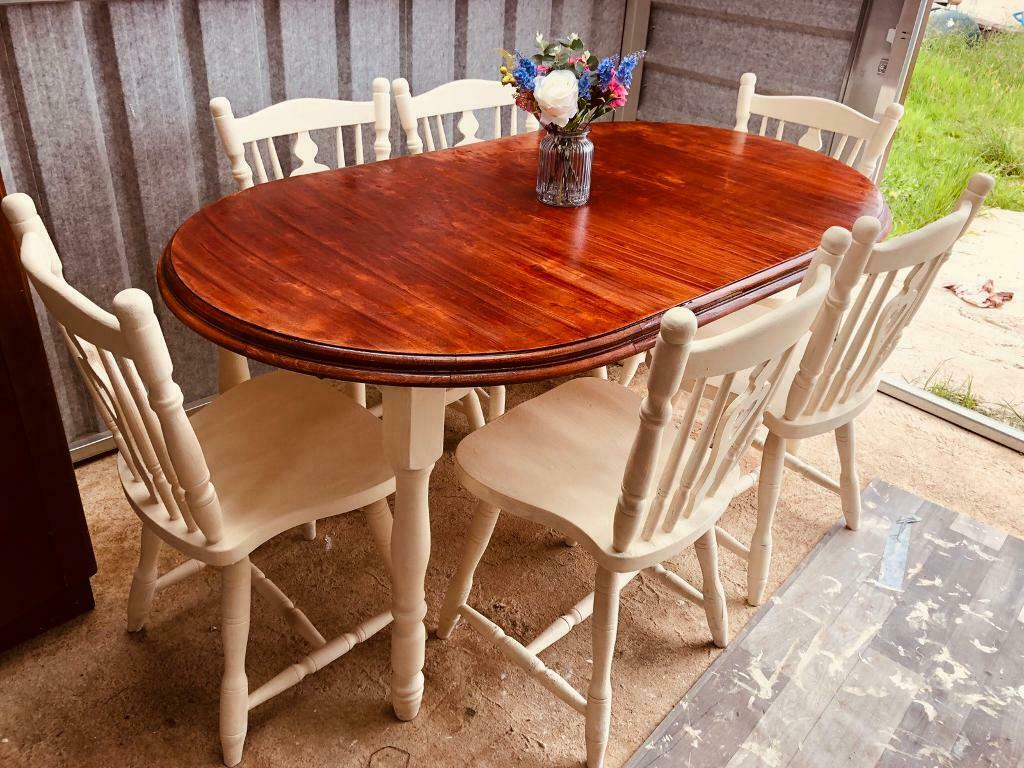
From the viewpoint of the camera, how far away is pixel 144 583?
5.57 ft

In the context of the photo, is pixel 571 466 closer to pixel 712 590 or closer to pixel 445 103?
pixel 712 590

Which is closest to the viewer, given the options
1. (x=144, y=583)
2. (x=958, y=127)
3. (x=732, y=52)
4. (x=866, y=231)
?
(x=866, y=231)

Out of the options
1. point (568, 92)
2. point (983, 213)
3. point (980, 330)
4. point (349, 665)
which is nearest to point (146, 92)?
point (568, 92)

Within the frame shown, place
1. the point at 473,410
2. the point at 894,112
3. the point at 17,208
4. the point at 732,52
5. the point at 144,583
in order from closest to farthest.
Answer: the point at 17,208 → the point at 144,583 → the point at 894,112 → the point at 473,410 → the point at 732,52

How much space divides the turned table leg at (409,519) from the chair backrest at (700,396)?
33cm

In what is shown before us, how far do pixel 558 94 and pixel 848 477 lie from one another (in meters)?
1.21

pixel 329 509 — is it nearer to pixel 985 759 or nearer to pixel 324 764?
pixel 324 764

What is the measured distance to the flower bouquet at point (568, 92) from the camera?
1.60 meters

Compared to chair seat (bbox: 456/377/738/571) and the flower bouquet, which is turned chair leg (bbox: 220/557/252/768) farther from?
the flower bouquet

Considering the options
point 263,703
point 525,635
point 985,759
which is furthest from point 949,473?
point 263,703

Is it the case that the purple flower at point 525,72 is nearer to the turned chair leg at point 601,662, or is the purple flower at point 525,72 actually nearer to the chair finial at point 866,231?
the chair finial at point 866,231

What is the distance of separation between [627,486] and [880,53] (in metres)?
2.07

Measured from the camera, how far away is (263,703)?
164 cm

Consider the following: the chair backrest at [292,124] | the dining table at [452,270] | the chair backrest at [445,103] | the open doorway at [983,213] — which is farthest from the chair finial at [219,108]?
the open doorway at [983,213]
